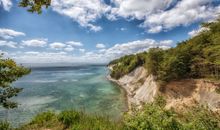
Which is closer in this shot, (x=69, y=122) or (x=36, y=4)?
(x=36, y=4)

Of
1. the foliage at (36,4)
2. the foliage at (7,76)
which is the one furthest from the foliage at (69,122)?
the foliage at (36,4)

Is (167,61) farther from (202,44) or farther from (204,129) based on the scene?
(204,129)

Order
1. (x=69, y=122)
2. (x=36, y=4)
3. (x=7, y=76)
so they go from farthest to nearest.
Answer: (x=69, y=122) < (x=7, y=76) < (x=36, y=4)

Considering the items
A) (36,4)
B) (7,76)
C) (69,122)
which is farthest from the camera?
(69,122)

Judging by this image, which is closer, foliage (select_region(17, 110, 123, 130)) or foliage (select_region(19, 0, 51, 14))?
foliage (select_region(19, 0, 51, 14))

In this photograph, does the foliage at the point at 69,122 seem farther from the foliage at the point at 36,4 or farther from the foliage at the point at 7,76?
the foliage at the point at 36,4

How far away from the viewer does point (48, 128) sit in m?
8.66

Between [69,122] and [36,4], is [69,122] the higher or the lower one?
the lower one

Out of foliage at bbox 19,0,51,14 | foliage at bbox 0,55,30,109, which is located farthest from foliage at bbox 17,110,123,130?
foliage at bbox 19,0,51,14

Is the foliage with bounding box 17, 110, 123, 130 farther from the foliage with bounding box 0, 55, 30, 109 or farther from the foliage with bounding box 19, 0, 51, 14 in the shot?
the foliage with bounding box 19, 0, 51, 14

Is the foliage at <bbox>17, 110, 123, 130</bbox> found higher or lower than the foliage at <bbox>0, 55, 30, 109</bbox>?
lower

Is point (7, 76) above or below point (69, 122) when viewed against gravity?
above

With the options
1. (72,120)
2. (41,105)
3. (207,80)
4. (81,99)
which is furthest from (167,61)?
(72,120)

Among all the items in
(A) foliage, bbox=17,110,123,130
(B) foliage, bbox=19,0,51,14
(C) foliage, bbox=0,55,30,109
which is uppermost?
(B) foliage, bbox=19,0,51,14
